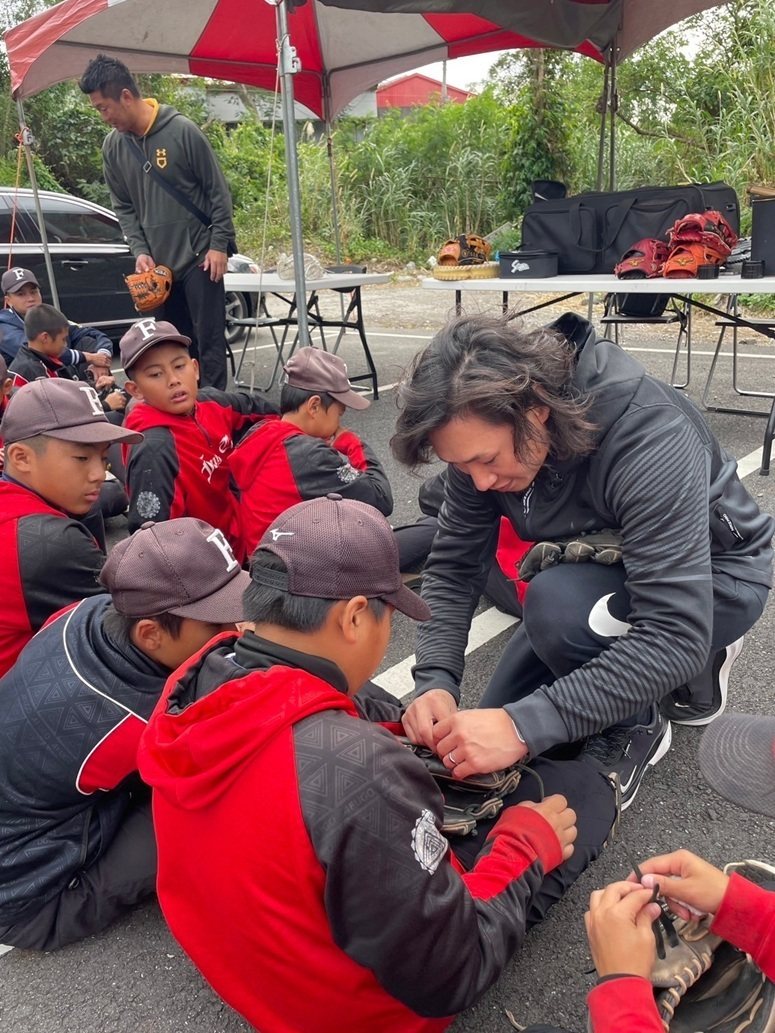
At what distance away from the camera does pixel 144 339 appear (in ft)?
11.3

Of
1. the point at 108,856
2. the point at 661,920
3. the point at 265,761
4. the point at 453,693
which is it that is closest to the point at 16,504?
the point at 108,856

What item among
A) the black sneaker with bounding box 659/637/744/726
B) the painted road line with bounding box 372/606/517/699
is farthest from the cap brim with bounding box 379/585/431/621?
the painted road line with bounding box 372/606/517/699

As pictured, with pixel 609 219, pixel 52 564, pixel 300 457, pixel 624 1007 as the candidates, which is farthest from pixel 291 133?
pixel 624 1007

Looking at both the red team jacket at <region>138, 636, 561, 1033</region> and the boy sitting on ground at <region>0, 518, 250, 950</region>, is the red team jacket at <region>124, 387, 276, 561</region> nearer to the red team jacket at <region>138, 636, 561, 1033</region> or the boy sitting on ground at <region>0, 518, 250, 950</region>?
the boy sitting on ground at <region>0, 518, 250, 950</region>

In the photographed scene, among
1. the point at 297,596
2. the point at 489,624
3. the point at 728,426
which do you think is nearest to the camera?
the point at 297,596

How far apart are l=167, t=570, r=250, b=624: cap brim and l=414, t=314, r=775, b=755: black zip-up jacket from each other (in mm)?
546

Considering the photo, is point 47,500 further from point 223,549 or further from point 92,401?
point 223,549

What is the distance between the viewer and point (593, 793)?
6.30ft

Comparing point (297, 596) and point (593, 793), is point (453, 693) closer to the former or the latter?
point (593, 793)

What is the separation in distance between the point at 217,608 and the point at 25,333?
4.04 meters

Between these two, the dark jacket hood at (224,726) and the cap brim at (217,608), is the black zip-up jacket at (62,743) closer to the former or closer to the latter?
the cap brim at (217,608)

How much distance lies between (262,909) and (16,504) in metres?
1.53

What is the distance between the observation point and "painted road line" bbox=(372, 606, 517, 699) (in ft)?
9.37

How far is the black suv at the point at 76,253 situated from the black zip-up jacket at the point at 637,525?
6.83m
